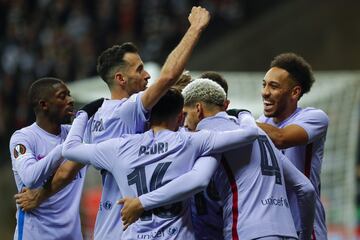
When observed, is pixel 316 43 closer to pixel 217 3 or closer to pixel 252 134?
pixel 217 3

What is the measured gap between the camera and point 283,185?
5859mm

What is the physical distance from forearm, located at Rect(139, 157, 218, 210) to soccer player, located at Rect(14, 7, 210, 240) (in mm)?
493

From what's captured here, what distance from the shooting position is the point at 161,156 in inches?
222

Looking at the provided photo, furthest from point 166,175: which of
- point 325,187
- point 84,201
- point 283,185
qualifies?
point 84,201

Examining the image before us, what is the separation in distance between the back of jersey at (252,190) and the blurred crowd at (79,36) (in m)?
10.4

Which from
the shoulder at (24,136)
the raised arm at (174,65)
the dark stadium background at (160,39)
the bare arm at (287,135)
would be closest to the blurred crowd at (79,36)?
the dark stadium background at (160,39)

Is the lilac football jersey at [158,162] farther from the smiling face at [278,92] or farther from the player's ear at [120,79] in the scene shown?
the smiling face at [278,92]

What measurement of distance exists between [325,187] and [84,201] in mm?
3287

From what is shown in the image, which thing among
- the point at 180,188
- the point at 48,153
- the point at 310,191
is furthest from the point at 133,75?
the point at 310,191

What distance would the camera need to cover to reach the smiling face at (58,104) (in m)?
6.84

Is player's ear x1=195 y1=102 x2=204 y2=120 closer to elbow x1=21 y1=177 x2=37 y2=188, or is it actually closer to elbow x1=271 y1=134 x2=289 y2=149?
elbow x1=271 y1=134 x2=289 y2=149

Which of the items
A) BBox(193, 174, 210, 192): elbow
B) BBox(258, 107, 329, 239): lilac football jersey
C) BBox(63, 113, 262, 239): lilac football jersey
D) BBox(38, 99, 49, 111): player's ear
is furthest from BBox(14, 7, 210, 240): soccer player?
BBox(258, 107, 329, 239): lilac football jersey

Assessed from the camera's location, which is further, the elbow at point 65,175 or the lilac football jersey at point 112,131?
the elbow at point 65,175

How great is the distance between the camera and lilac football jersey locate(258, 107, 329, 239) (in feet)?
20.8
